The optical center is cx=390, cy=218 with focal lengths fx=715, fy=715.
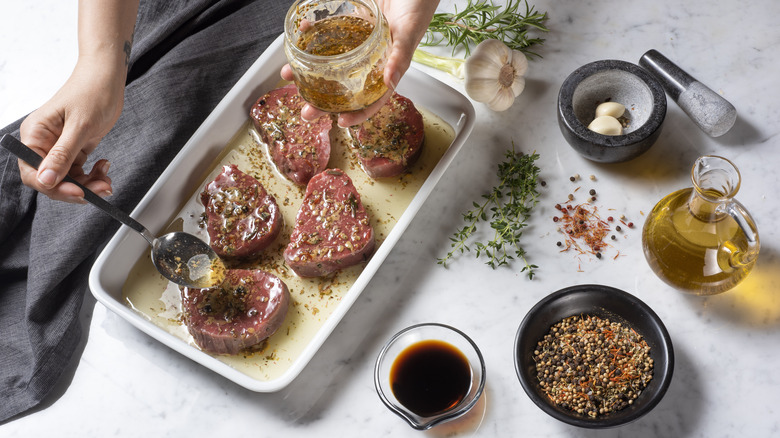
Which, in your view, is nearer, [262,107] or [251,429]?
[251,429]

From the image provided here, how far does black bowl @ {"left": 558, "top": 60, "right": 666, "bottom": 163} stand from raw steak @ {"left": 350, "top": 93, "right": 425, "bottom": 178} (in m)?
0.47

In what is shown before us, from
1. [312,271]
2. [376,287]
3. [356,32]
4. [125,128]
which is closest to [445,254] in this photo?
[376,287]

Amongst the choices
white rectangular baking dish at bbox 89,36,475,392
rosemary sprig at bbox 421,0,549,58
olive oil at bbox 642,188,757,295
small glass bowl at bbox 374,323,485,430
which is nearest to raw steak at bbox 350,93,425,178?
white rectangular baking dish at bbox 89,36,475,392

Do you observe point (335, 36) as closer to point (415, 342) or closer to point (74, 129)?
point (74, 129)

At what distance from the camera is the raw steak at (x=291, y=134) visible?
238cm

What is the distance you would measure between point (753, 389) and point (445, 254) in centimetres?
99

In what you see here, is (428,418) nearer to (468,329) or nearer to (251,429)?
(468,329)

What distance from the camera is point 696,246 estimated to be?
6.47 ft

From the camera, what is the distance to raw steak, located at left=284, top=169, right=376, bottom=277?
2209 mm

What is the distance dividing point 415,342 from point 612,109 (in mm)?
978

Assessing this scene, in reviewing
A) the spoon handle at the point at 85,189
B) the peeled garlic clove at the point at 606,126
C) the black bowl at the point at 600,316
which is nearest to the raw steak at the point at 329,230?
the spoon handle at the point at 85,189

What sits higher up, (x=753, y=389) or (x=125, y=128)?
(x=125, y=128)

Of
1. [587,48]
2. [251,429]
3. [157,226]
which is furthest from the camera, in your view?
[587,48]

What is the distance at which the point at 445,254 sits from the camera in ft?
7.61
